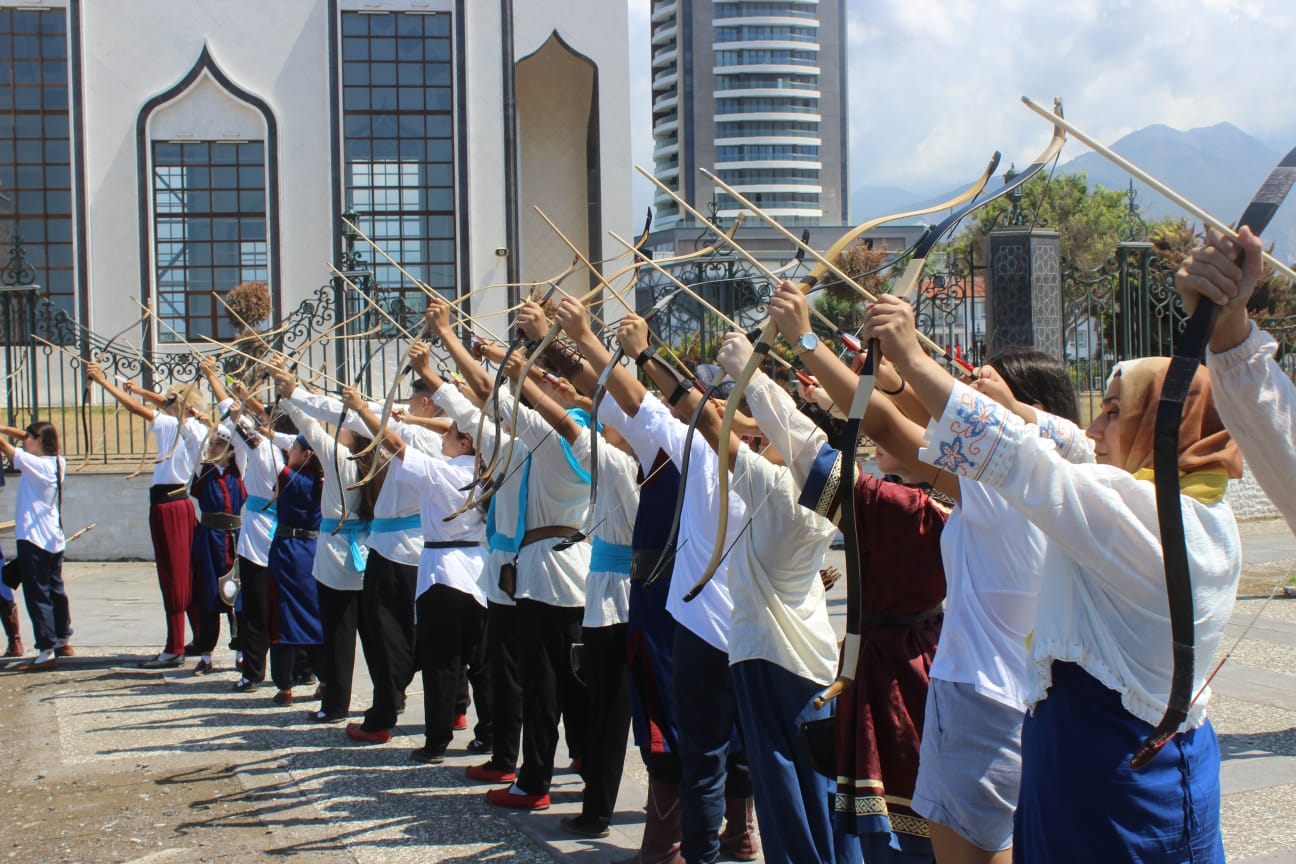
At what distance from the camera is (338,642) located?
697 cm

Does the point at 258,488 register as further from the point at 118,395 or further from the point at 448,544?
the point at 448,544

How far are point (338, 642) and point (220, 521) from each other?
216cm

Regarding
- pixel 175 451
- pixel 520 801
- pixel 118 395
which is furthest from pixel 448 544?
pixel 118 395

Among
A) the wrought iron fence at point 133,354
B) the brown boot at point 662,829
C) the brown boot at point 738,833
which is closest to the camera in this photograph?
the brown boot at point 662,829

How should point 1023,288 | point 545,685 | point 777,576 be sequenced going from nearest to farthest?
point 777,576 → point 545,685 → point 1023,288

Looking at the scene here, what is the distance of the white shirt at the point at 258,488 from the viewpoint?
8.05m

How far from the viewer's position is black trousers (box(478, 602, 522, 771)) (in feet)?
18.5

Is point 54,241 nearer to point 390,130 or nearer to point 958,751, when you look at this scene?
point 390,130

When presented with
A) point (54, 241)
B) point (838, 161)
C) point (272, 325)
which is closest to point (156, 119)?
point (54, 241)

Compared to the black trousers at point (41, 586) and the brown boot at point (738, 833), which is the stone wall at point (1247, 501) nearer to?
the brown boot at point (738, 833)

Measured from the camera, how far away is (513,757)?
19.0ft

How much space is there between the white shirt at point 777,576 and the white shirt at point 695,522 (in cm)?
27

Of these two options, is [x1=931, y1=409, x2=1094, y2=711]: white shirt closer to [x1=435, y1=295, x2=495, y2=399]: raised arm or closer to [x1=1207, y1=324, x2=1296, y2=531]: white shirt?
[x1=1207, y1=324, x2=1296, y2=531]: white shirt

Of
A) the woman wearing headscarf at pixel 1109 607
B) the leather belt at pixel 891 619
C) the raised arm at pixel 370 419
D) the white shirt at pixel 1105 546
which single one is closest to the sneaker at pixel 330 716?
the raised arm at pixel 370 419
